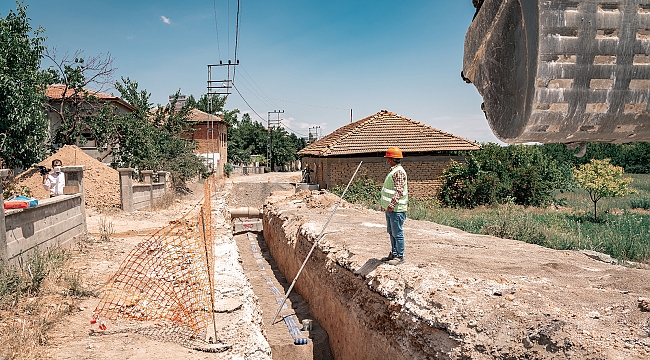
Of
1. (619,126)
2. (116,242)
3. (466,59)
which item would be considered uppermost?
(466,59)

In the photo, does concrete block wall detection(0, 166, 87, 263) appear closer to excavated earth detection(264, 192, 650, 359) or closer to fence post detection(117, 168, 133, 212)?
fence post detection(117, 168, 133, 212)

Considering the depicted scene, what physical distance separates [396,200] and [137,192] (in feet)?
42.8

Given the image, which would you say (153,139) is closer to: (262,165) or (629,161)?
(262,165)

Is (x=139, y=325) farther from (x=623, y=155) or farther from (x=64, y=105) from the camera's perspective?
(x=623, y=155)

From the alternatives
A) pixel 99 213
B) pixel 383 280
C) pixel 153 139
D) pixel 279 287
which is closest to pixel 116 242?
pixel 279 287

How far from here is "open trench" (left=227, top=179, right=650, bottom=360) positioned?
127 inches

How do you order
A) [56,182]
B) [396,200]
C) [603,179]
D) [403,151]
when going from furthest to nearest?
1. [403,151]
2. [603,179]
3. [56,182]
4. [396,200]

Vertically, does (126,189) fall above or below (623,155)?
below

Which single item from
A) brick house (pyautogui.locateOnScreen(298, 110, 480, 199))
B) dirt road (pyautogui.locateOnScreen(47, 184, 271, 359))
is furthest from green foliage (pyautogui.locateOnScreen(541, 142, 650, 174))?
dirt road (pyautogui.locateOnScreen(47, 184, 271, 359))

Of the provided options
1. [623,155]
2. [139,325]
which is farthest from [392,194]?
[623,155]

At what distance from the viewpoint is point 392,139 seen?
19.5 m

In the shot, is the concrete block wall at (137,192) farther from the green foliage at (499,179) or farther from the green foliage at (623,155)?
the green foliage at (623,155)

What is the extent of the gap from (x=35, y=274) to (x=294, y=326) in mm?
3869

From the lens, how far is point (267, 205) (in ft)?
50.9
